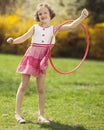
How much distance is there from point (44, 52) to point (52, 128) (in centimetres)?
103

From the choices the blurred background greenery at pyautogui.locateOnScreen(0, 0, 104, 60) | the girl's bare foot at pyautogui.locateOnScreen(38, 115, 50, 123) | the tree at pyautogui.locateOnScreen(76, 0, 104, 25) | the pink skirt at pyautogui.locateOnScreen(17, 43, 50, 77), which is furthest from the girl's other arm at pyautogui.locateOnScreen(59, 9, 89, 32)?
the tree at pyautogui.locateOnScreen(76, 0, 104, 25)

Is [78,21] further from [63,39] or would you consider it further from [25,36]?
[63,39]

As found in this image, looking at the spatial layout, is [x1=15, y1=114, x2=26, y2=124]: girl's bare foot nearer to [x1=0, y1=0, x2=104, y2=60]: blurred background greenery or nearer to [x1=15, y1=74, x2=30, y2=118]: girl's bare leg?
[x1=15, y1=74, x2=30, y2=118]: girl's bare leg

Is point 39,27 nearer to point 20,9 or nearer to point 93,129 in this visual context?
point 93,129

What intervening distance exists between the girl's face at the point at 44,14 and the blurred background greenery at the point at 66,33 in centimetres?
1458

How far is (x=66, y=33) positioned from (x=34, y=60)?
15.2 metres

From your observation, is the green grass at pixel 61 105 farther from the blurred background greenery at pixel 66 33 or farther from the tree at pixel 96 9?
the tree at pixel 96 9

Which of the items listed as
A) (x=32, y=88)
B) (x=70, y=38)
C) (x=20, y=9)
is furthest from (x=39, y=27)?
(x=20, y=9)

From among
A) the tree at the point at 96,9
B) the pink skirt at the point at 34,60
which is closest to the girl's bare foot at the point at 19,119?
the pink skirt at the point at 34,60

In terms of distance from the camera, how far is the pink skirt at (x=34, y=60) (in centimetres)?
587

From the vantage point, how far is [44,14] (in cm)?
591

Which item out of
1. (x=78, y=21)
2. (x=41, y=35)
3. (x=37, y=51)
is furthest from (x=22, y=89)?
(x=78, y=21)

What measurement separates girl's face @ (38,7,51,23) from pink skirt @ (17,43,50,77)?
354 mm

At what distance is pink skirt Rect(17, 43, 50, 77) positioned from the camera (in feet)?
19.3
